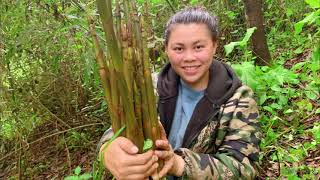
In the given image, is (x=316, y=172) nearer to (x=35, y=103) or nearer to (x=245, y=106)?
(x=245, y=106)

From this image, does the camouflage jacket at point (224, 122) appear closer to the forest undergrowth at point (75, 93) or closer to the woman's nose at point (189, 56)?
the woman's nose at point (189, 56)

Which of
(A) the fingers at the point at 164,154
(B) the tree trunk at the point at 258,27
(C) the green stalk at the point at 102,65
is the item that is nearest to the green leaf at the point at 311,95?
(B) the tree trunk at the point at 258,27

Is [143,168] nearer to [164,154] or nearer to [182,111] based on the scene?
[164,154]

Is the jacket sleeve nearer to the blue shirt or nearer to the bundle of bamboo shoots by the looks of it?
the blue shirt

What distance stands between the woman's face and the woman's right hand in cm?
67

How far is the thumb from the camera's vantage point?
59.4 inches

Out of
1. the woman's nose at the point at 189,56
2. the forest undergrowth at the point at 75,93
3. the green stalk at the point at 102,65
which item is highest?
the green stalk at the point at 102,65

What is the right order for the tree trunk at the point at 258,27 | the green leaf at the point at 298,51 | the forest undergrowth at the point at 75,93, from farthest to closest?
the green leaf at the point at 298,51
the tree trunk at the point at 258,27
the forest undergrowth at the point at 75,93

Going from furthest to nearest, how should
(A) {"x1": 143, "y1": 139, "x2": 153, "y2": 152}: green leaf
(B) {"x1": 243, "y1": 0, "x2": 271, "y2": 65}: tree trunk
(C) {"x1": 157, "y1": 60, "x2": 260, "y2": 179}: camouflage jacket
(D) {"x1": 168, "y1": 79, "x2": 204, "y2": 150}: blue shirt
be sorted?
(B) {"x1": 243, "y1": 0, "x2": 271, "y2": 65}: tree trunk < (D) {"x1": 168, "y1": 79, "x2": 204, "y2": 150}: blue shirt < (C) {"x1": 157, "y1": 60, "x2": 260, "y2": 179}: camouflage jacket < (A) {"x1": 143, "y1": 139, "x2": 153, "y2": 152}: green leaf

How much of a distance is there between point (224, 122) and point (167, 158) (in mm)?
527

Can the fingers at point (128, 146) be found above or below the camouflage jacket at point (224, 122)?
above

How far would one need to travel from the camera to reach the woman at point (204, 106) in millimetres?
1923

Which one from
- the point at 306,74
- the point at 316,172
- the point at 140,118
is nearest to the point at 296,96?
the point at 306,74

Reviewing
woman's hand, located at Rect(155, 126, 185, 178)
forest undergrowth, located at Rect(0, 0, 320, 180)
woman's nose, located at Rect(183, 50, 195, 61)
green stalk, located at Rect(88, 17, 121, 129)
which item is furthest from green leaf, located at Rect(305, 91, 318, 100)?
green stalk, located at Rect(88, 17, 121, 129)
